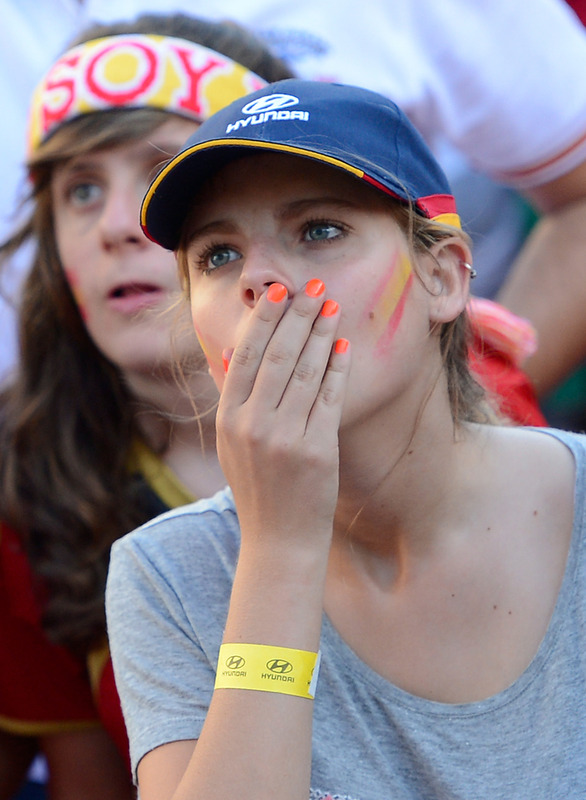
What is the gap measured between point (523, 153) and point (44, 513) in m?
1.84

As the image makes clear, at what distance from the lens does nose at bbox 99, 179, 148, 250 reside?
2.33 metres

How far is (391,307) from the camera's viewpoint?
1498 millimetres

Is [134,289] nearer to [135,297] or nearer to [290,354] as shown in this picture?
[135,297]

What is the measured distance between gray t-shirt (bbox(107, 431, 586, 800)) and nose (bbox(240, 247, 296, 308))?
541 mm

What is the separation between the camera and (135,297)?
93.4 inches

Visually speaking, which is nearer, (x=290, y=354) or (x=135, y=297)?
(x=290, y=354)

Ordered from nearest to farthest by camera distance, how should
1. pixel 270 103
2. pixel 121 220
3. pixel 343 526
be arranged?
pixel 270 103
pixel 343 526
pixel 121 220

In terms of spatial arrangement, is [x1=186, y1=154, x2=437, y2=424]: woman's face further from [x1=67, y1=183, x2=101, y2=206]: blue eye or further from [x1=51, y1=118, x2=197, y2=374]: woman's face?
[x1=67, y1=183, x2=101, y2=206]: blue eye

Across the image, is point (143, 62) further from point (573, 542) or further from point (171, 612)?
point (573, 542)

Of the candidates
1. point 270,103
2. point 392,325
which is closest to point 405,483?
point 392,325

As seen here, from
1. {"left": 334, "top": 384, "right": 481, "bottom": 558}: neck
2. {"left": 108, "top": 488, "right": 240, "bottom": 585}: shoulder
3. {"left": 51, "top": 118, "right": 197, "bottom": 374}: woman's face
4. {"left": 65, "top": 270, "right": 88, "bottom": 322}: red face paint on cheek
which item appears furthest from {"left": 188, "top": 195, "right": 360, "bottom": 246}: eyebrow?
{"left": 65, "top": 270, "right": 88, "bottom": 322}: red face paint on cheek

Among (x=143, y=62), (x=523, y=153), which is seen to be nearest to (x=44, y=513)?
(x=143, y=62)

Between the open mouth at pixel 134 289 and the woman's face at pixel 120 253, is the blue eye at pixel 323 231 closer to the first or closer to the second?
the woman's face at pixel 120 253

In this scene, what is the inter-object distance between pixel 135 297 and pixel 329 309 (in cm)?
105
